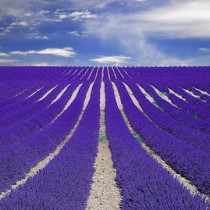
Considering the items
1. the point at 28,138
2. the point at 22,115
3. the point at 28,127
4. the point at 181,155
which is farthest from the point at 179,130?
the point at 22,115

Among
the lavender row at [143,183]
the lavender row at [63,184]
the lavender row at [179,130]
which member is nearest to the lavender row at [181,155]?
the lavender row at [179,130]

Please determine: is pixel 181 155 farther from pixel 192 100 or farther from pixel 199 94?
pixel 199 94

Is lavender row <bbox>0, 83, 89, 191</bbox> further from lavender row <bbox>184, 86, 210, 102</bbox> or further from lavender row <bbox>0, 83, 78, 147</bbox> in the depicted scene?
lavender row <bbox>184, 86, 210, 102</bbox>

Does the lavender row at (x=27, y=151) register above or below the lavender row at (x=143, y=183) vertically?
below

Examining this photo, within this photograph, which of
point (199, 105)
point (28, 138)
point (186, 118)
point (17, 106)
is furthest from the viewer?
point (199, 105)

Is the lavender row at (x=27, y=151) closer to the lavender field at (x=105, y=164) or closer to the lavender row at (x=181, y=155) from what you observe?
the lavender field at (x=105, y=164)

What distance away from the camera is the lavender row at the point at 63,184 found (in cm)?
575

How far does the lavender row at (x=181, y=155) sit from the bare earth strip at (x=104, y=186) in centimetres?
154

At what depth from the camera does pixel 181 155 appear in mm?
9641

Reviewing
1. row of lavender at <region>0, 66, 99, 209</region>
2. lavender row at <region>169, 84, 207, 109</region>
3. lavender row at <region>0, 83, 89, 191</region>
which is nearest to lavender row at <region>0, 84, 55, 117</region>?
row of lavender at <region>0, 66, 99, 209</region>

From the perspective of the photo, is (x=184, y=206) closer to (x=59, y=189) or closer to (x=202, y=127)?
(x=59, y=189)

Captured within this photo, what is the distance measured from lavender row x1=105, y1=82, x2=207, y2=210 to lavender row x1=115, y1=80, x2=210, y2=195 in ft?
2.58

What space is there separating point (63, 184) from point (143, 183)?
1530mm

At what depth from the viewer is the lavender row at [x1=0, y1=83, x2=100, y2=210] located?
5750 mm
